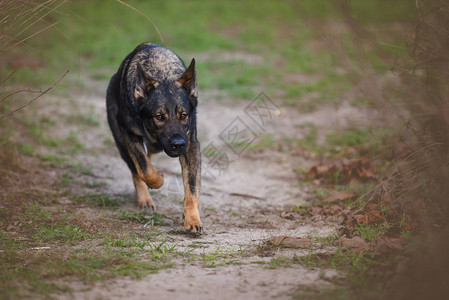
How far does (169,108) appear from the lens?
545 centimetres

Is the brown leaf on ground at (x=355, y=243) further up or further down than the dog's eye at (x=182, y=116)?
further down

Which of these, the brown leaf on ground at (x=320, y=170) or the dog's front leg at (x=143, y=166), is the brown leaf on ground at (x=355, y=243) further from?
the brown leaf on ground at (x=320, y=170)

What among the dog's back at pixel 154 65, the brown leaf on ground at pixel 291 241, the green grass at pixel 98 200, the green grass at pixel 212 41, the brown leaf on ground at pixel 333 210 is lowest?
the brown leaf on ground at pixel 291 241

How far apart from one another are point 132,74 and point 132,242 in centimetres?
226

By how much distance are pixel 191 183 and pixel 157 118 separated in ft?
2.74

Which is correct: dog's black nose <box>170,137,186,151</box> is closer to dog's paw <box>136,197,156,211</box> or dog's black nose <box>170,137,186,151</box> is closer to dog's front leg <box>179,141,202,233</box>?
dog's front leg <box>179,141,202,233</box>

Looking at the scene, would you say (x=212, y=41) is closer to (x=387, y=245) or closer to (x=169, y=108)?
(x=169, y=108)

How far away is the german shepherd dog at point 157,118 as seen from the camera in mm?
5434

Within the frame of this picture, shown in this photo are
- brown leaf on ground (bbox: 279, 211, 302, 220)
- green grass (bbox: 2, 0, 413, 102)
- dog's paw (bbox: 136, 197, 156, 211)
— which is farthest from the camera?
green grass (bbox: 2, 0, 413, 102)

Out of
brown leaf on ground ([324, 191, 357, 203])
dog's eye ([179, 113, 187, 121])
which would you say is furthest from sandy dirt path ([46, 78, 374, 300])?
dog's eye ([179, 113, 187, 121])

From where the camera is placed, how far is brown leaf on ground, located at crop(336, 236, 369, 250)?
437 cm

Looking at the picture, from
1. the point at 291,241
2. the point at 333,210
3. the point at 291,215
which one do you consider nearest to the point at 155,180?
the point at 291,215

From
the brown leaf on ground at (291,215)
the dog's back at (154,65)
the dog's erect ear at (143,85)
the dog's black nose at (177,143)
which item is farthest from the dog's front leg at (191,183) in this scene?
the brown leaf on ground at (291,215)

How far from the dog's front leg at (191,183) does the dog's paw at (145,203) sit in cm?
87
